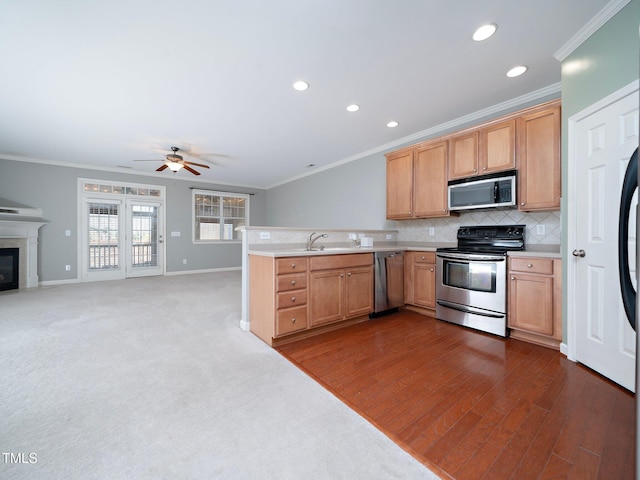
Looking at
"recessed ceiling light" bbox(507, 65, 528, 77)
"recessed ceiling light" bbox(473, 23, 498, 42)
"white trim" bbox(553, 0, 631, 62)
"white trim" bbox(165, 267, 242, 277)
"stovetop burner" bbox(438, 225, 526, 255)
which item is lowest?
"white trim" bbox(165, 267, 242, 277)

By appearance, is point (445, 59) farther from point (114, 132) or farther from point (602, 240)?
point (114, 132)

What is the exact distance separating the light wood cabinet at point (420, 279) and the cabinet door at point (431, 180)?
2.04 ft

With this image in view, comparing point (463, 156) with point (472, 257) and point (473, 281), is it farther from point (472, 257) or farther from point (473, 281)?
point (473, 281)

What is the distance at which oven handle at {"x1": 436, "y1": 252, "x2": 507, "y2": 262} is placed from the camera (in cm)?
279

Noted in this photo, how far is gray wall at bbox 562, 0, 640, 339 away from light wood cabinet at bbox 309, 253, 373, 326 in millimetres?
1897

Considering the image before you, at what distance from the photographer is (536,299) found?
8.48ft

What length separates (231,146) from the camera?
4.86 m

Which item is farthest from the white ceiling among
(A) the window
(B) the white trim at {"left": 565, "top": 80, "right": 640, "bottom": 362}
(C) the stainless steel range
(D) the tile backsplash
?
(A) the window

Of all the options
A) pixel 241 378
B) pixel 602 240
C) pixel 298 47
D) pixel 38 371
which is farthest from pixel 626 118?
pixel 38 371

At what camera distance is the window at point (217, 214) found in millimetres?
7508

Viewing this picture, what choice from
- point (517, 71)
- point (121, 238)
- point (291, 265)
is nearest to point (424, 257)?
point (291, 265)

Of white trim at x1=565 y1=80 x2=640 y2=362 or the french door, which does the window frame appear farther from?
white trim at x1=565 y1=80 x2=640 y2=362

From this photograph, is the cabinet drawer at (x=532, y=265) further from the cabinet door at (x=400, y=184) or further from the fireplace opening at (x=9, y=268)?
the fireplace opening at (x=9, y=268)

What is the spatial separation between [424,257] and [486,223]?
0.89m
